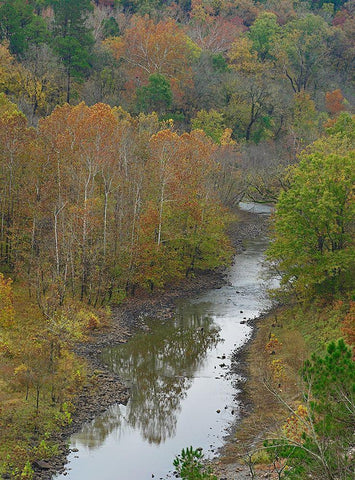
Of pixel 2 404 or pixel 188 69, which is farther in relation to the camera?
pixel 188 69

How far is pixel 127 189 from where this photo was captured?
41625 millimetres

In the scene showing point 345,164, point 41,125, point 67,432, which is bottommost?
point 67,432

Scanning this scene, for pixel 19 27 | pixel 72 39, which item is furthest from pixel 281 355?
pixel 19 27

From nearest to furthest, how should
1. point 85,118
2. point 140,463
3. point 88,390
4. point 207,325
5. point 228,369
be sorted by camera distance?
point 140,463
point 88,390
point 228,369
point 207,325
point 85,118

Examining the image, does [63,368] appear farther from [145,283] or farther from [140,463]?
[145,283]

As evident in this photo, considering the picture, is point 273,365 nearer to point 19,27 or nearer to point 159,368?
point 159,368

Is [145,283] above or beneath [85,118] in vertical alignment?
beneath

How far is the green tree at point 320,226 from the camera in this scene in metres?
32.1

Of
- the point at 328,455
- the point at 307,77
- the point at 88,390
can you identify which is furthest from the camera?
the point at 307,77

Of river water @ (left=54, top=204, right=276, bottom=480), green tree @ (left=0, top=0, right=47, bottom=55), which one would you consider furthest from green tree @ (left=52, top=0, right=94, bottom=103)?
river water @ (left=54, top=204, right=276, bottom=480)

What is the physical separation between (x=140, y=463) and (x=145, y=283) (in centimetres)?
2000

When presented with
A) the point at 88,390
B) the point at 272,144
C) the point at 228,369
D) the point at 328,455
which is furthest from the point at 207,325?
the point at 272,144

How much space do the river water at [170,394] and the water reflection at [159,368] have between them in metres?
0.04

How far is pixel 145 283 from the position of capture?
4216cm
